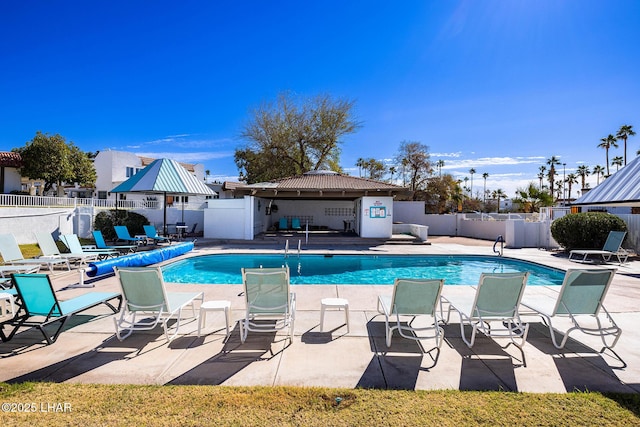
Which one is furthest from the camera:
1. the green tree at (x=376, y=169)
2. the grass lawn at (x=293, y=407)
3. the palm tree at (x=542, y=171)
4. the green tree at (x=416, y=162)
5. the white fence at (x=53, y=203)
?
the palm tree at (x=542, y=171)

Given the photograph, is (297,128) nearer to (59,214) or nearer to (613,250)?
(59,214)

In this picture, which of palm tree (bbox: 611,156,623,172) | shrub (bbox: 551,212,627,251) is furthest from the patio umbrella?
palm tree (bbox: 611,156,623,172)

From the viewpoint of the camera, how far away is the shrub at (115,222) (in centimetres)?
1702

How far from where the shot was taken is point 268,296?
174 inches

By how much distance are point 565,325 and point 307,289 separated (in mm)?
4715

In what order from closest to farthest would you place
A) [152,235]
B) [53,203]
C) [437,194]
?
1. [152,235]
2. [53,203]
3. [437,194]

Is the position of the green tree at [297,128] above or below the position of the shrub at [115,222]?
above

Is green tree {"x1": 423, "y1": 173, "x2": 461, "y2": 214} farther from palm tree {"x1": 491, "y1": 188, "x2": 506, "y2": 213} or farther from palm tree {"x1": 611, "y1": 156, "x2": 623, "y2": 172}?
palm tree {"x1": 611, "y1": 156, "x2": 623, "y2": 172}

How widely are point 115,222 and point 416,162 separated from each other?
2761 centimetres

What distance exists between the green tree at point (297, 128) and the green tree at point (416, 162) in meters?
7.70

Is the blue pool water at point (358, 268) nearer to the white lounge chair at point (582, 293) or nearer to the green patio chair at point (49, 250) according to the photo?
the green patio chair at point (49, 250)

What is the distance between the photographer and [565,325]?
5070mm

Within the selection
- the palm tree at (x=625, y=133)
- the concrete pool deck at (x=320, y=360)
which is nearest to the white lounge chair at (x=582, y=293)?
the concrete pool deck at (x=320, y=360)

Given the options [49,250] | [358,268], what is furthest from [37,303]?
[358,268]
